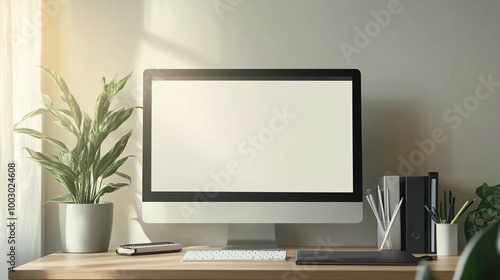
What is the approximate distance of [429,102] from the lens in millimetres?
2410

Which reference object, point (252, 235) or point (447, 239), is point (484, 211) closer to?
point (447, 239)

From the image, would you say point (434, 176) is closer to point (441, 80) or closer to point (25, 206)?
point (441, 80)

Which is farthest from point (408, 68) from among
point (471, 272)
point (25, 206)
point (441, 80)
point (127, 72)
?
point (471, 272)

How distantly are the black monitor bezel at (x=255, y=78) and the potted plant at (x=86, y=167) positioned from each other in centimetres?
13

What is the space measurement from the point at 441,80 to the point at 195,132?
3.08ft

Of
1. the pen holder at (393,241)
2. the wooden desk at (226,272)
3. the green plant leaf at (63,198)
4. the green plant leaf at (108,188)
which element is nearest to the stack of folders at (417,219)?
the pen holder at (393,241)

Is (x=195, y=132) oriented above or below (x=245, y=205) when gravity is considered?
above

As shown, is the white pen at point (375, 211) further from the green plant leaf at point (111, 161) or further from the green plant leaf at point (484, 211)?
the green plant leaf at point (111, 161)

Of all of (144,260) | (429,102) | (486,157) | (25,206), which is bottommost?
(144,260)

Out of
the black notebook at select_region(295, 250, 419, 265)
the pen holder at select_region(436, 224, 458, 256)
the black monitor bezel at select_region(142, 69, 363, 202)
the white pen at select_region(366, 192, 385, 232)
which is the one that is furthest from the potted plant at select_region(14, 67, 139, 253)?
the pen holder at select_region(436, 224, 458, 256)

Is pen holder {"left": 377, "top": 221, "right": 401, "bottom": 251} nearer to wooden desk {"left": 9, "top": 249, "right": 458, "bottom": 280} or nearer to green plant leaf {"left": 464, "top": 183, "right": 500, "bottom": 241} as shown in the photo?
green plant leaf {"left": 464, "top": 183, "right": 500, "bottom": 241}

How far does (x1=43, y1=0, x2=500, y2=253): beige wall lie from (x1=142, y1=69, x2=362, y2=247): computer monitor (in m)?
0.29

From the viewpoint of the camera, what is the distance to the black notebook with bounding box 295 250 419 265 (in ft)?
5.95

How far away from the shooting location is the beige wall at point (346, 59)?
2398mm
